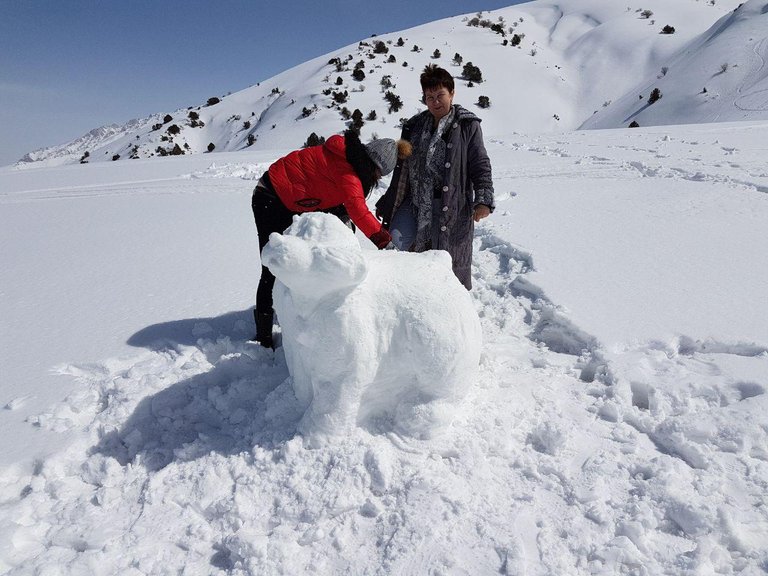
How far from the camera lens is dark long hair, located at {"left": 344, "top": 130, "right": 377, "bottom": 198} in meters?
2.64

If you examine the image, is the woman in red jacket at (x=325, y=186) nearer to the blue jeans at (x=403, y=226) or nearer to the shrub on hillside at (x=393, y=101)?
the blue jeans at (x=403, y=226)

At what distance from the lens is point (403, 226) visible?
3.36m

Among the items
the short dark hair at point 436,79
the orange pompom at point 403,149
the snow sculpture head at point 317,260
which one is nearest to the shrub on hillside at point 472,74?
the short dark hair at point 436,79

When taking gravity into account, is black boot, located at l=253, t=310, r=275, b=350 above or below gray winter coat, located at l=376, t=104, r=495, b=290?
below

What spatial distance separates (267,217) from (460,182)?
47.6 inches

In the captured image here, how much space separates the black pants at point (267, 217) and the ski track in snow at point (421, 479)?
41 centimetres

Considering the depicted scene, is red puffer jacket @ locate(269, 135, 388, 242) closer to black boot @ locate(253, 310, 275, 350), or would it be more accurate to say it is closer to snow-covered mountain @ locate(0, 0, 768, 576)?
snow-covered mountain @ locate(0, 0, 768, 576)

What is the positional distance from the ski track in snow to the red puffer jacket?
90cm

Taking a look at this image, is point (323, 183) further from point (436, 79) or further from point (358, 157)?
point (436, 79)

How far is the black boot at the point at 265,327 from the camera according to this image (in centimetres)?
299

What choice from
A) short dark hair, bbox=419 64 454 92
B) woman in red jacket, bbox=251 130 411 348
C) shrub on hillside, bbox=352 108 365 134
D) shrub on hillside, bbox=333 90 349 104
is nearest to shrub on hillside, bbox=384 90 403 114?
shrub on hillside, bbox=352 108 365 134

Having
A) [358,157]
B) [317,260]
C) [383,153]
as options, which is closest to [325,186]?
[358,157]

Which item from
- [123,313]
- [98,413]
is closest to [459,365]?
[98,413]

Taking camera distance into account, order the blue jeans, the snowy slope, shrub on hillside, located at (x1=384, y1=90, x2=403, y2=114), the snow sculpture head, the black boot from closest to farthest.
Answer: the snow sculpture head
the black boot
the blue jeans
the snowy slope
shrub on hillside, located at (x1=384, y1=90, x2=403, y2=114)
